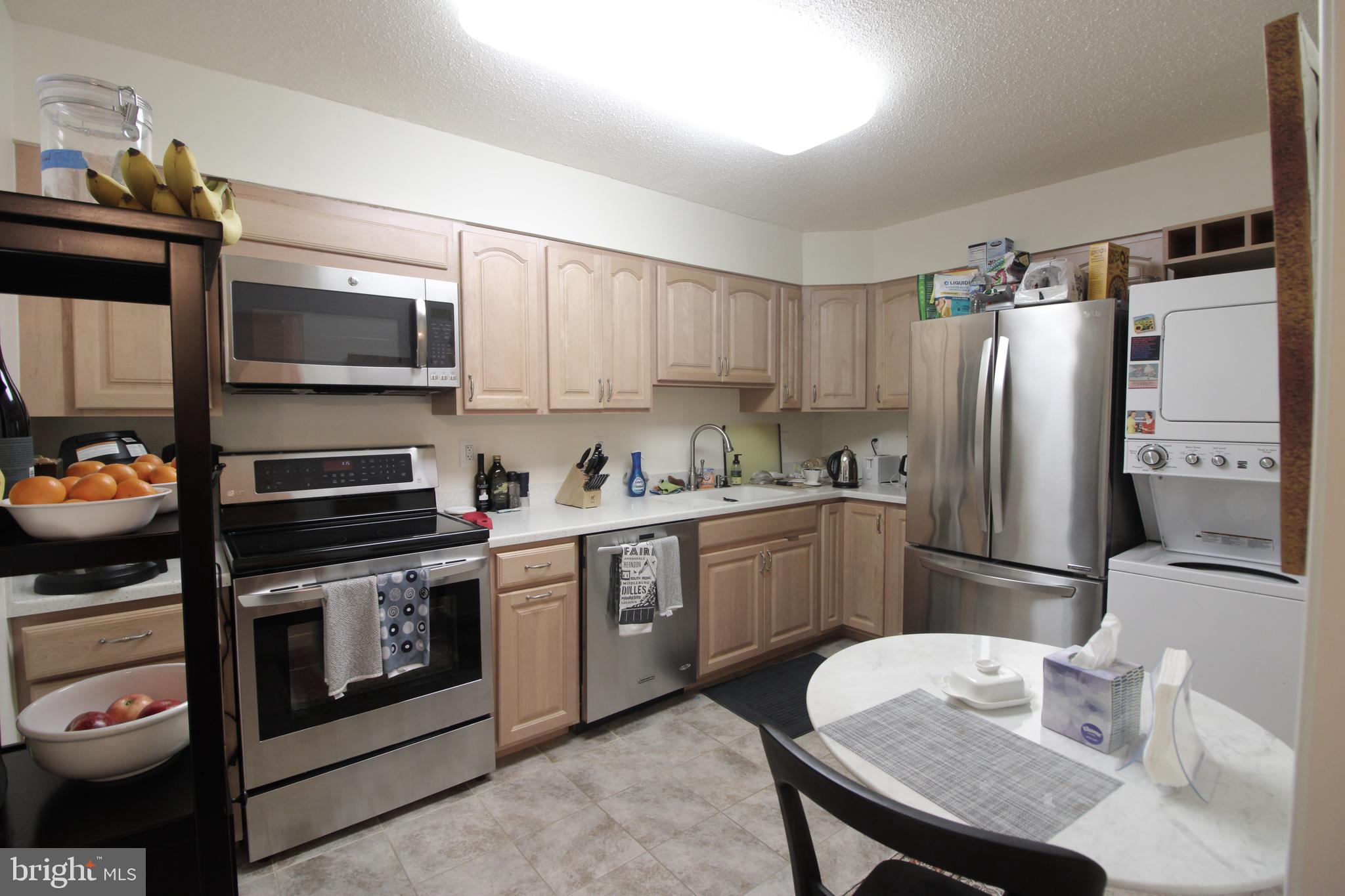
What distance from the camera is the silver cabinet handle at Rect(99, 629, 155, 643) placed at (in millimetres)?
1635

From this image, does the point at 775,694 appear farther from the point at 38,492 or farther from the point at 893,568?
the point at 38,492

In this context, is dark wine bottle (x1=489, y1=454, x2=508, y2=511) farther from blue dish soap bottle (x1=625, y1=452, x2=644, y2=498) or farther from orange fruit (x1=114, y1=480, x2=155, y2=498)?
orange fruit (x1=114, y1=480, x2=155, y2=498)

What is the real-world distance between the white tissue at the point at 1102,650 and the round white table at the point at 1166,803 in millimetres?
136

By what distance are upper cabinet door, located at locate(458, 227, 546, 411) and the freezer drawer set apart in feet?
6.53

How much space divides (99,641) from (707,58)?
7.76ft

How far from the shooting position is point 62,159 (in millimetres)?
758

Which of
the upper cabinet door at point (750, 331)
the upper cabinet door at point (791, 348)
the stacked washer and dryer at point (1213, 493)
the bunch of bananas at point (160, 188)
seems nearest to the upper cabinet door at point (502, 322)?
the upper cabinet door at point (750, 331)

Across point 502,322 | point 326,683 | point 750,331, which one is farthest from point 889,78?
point 326,683

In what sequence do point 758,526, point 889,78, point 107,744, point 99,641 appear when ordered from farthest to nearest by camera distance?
point 758,526 < point 889,78 < point 99,641 < point 107,744

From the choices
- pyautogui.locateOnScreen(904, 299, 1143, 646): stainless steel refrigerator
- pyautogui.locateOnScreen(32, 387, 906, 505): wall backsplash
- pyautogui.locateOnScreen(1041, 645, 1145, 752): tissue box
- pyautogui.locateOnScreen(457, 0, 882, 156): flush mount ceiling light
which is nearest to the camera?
pyautogui.locateOnScreen(1041, 645, 1145, 752): tissue box

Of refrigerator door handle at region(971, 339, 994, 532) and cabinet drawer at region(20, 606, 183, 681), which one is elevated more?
refrigerator door handle at region(971, 339, 994, 532)

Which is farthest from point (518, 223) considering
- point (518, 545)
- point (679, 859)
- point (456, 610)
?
point (679, 859)

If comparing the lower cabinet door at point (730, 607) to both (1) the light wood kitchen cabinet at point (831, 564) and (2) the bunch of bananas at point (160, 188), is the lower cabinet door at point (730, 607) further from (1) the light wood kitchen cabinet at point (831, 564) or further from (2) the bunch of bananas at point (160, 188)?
(2) the bunch of bananas at point (160, 188)

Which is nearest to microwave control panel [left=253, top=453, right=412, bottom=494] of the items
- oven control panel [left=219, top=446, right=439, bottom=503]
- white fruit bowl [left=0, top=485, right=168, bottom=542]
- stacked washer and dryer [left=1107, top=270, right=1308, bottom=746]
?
oven control panel [left=219, top=446, right=439, bottom=503]
